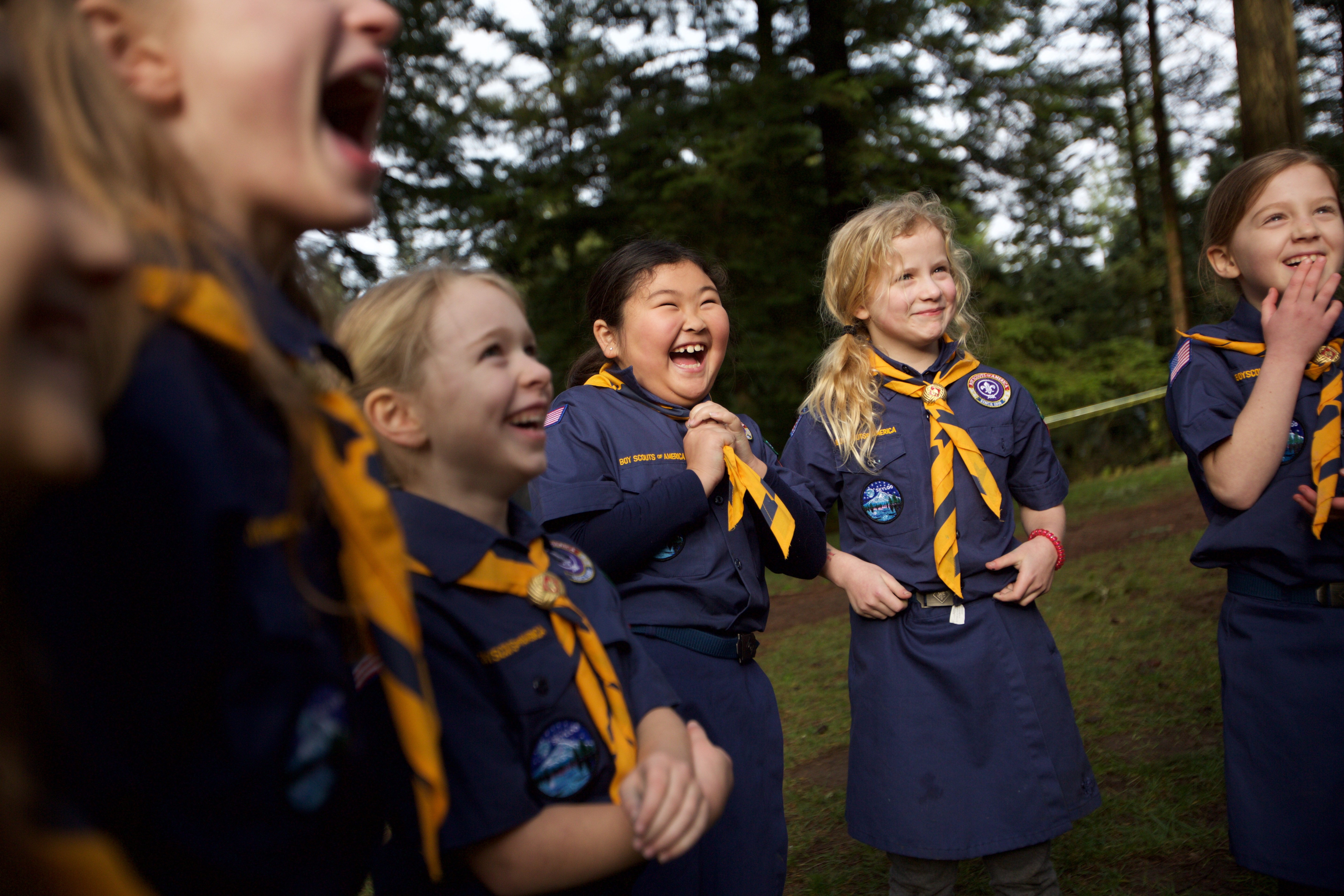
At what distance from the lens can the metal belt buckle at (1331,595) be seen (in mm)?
2549

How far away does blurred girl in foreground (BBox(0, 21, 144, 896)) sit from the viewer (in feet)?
1.89

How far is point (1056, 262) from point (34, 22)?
74.0ft

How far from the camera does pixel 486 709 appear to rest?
1492 millimetres

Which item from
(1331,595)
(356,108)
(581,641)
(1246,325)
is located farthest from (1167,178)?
(356,108)

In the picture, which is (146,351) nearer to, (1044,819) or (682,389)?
(682,389)

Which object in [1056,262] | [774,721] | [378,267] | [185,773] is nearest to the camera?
[185,773]

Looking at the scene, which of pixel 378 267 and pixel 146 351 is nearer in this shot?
pixel 146 351

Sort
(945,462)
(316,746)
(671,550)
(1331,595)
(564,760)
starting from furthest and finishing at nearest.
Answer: (945,462), (1331,595), (671,550), (564,760), (316,746)

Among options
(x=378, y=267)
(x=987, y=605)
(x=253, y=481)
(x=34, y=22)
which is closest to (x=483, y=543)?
(x=253, y=481)

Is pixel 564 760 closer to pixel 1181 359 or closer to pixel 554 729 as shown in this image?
pixel 554 729

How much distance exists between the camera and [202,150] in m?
1.01

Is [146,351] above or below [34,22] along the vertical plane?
below

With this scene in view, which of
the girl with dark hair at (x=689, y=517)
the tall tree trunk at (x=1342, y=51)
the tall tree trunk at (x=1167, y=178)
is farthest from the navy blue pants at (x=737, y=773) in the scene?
the tall tree trunk at (x=1342, y=51)

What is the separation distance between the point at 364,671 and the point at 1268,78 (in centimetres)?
558
